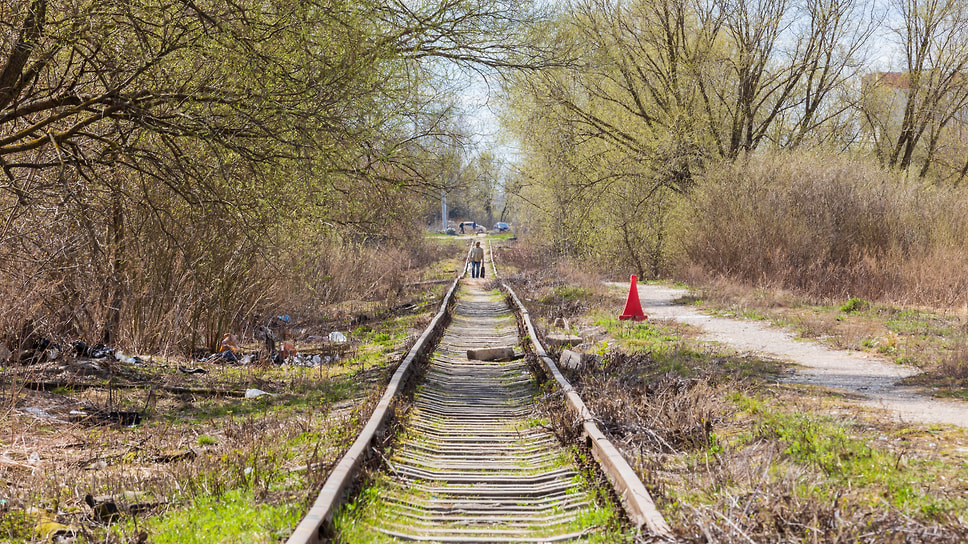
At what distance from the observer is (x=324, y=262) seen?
20.3m

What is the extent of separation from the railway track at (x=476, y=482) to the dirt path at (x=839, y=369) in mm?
3025

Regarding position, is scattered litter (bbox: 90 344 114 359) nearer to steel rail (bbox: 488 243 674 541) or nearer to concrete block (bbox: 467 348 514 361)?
concrete block (bbox: 467 348 514 361)

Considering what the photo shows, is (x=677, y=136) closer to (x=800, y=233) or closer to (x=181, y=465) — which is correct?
(x=800, y=233)

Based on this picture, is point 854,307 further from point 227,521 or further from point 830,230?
point 227,521

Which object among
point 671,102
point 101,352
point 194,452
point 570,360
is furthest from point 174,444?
point 671,102

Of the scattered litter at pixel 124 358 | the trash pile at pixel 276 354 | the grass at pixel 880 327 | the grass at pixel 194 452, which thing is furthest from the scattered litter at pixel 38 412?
the grass at pixel 880 327

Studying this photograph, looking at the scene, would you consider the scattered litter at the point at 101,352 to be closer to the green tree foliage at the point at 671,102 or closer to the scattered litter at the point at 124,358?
the scattered litter at the point at 124,358

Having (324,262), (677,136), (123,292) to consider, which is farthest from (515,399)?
(677,136)

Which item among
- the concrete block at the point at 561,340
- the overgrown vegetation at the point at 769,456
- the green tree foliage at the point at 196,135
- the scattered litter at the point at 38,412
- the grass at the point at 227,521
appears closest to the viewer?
the overgrown vegetation at the point at 769,456

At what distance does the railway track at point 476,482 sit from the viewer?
4969 millimetres

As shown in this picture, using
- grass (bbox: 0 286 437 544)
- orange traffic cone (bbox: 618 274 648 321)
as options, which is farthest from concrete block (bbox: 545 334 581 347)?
grass (bbox: 0 286 437 544)

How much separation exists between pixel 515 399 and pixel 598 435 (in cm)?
346

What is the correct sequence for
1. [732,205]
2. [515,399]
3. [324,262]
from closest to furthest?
[515,399] < [324,262] < [732,205]

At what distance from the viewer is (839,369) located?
10383 millimetres
